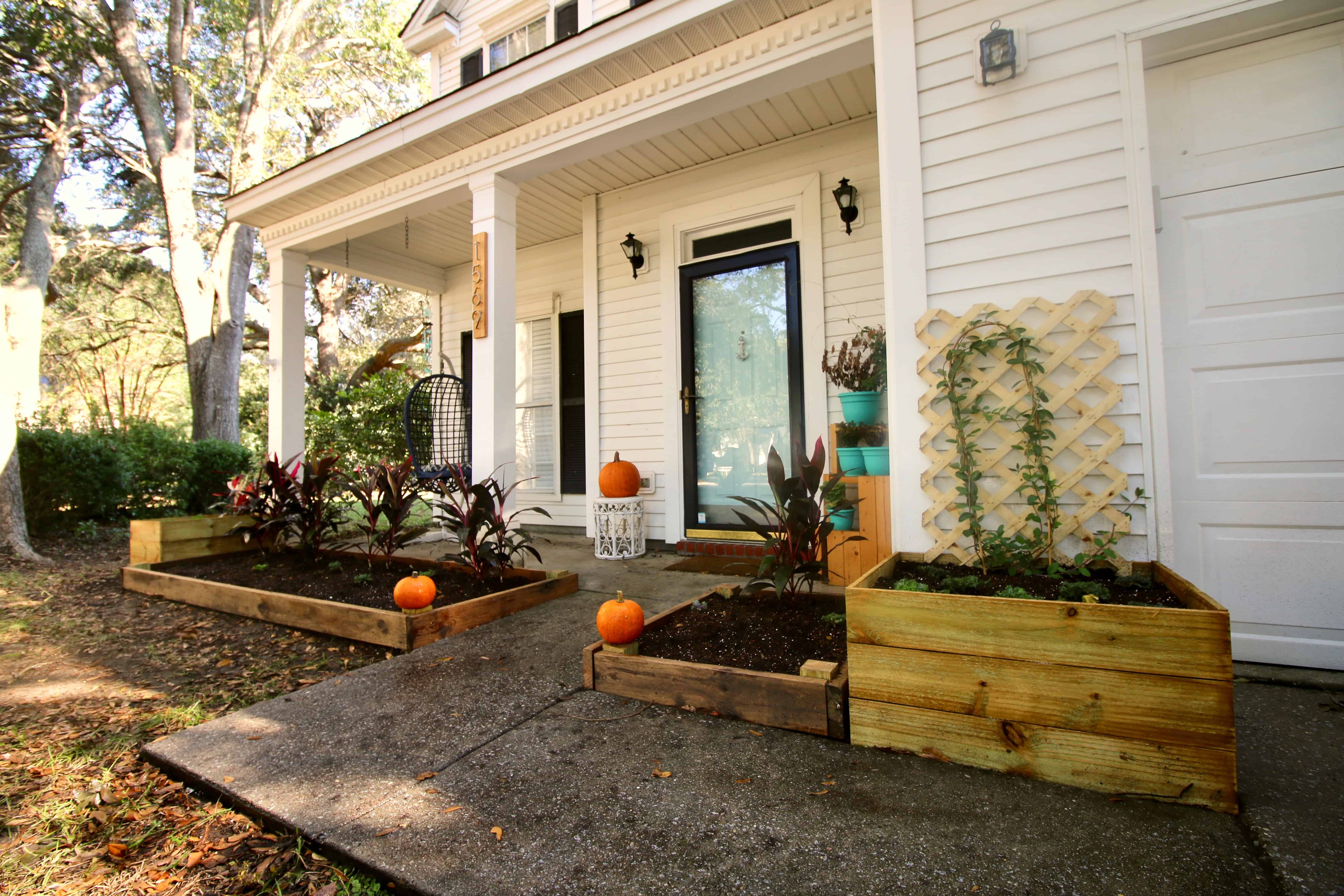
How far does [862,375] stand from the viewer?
3.35m

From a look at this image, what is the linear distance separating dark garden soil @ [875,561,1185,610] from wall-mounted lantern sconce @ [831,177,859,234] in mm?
2573

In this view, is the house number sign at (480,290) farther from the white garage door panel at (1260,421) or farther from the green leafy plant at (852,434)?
the white garage door panel at (1260,421)

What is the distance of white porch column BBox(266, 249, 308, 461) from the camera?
4.90m

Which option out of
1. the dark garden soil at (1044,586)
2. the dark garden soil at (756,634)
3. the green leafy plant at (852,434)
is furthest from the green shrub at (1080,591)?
the green leafy plant at (852,434)

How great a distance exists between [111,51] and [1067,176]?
1118cm

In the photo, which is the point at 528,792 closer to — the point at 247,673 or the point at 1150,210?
the point at 247,673

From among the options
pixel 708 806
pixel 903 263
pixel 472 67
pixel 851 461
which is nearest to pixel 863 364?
pixel 851 461

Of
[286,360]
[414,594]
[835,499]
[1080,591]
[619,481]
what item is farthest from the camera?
[286,360]

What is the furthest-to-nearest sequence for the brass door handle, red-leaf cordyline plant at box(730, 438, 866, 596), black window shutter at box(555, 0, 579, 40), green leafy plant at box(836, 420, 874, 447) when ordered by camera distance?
1. black window shutter at box(555, 0, 579, 40)
2. the brass door handle
3. green leafy plant at box(836, 420, 874, 447)
4. red-leaf cordyline plant at box(730, 438, 866, 596)

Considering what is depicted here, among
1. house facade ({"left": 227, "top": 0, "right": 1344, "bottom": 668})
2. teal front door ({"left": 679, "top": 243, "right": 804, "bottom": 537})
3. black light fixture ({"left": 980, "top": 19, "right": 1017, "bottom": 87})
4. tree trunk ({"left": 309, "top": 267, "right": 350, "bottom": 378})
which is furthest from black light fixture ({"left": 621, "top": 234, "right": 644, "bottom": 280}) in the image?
tree trunk ({"left": 309, "top": 267, "right": 350, "bottom": 378})

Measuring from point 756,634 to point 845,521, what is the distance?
5.01 feet

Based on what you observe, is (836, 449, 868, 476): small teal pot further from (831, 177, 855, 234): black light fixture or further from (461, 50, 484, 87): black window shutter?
(461, 50, 484, 87): black window shutter

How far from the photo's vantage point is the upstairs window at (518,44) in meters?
5.62

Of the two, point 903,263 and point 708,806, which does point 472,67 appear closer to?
point 903,263
